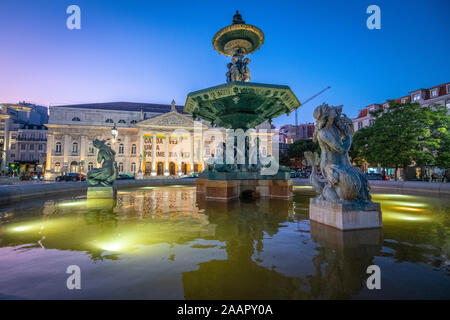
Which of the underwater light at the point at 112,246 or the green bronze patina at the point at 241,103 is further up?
the green bronze patina at the point at 241,103

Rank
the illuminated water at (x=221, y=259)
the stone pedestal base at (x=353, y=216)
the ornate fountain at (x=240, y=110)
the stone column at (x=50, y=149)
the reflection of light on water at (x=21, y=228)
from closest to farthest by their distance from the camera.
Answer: the illuminated water at (x=221, y=259)
the stone pedestal base at (x=353, y=216)
the reflection of light on water at (x=21, y=228)
the ornate fountain at (x=240, y=110)
the stone column at (x=50, y=149)

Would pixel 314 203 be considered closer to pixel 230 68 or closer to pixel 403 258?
pixel 403 258

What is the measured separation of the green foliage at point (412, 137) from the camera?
69.6 ft

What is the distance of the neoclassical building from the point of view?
54.7m

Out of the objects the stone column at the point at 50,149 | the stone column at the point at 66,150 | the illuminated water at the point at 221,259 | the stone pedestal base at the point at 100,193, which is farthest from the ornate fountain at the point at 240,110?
the stone column at the point at 50,149

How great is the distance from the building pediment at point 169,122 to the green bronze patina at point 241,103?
1809 inches

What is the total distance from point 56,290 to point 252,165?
339 inches

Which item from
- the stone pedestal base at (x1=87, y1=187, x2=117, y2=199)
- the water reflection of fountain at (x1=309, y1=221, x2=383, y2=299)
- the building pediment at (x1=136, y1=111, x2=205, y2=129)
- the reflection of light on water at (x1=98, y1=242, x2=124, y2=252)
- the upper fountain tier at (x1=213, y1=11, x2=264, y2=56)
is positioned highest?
the building pediment at (x1=136, y1=111, x2=205, y2=129)

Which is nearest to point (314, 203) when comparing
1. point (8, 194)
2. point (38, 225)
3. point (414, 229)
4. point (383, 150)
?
point (414, 229)

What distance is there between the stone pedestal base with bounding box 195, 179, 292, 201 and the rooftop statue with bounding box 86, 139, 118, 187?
446cm

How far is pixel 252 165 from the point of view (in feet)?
33.3

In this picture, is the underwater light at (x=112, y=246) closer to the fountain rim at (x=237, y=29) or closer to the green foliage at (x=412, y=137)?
the fountain rim at (x=237, y=29)

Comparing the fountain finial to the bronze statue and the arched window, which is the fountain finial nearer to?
the bronze statue

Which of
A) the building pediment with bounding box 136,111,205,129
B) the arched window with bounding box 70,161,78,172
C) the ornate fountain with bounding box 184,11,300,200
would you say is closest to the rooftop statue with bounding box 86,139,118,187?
the ornate fountain with bounding box 184,11,300,200
